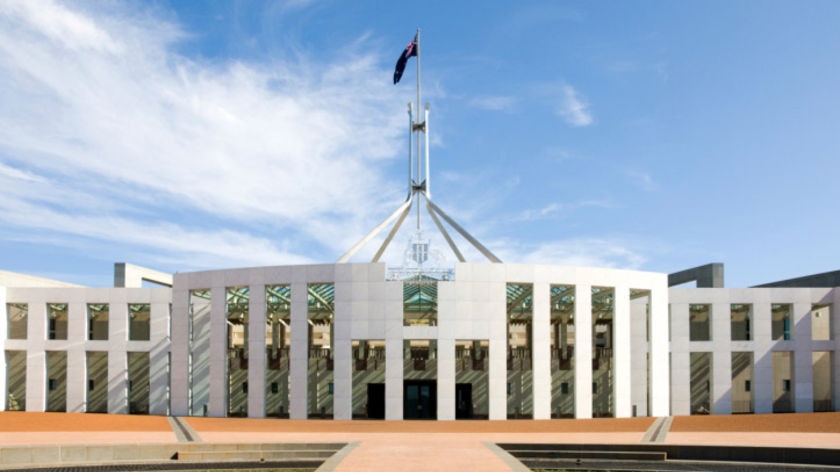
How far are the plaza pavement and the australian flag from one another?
2363 centimetres

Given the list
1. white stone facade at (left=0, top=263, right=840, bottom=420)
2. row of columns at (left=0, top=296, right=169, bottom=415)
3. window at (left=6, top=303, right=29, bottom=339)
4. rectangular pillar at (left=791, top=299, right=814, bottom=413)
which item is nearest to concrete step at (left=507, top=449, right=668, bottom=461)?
white stone facade at (left=0, top=263, right=840, bottom=420)

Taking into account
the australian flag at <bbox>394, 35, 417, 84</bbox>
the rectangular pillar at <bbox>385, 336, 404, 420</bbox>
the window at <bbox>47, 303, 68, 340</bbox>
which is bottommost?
the rectangular pillar at <bbox>385, 336, 404, 420</bbox>

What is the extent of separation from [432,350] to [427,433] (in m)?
14.0

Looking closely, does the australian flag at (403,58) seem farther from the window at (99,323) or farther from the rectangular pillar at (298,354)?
the window at (99,323)

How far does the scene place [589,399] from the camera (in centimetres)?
4019

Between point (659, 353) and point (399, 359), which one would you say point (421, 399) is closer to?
point (399, 359)

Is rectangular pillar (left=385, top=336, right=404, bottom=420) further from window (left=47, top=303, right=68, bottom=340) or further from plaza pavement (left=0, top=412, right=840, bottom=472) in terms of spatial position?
window (left=47, top=303, right=68, bottom=340)

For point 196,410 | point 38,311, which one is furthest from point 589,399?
point 38,311

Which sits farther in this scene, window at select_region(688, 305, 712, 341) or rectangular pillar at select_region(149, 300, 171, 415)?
window at select_region(688, 305, 712, 341)

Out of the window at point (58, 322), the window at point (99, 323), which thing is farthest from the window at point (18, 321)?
Answer: the window at point (99, 323)

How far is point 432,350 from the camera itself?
45.6m

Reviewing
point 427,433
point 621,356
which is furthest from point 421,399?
point 621,356

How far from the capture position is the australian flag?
48.7 m

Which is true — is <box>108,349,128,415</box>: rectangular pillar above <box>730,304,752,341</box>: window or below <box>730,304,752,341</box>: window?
below
